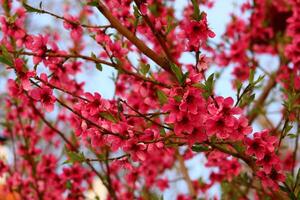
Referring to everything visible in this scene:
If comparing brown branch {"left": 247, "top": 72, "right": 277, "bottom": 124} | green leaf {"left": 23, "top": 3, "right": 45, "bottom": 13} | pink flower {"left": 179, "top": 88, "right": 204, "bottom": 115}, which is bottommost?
pink flower {"left": 179, "top": 88, "right": 204, "bottom": 115}

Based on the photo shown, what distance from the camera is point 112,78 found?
335 centimetres

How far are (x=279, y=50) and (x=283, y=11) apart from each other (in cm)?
129

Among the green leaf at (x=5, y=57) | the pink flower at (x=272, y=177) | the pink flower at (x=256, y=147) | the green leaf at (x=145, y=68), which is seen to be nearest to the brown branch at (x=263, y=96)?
the green leaf at (x=145, y=68)

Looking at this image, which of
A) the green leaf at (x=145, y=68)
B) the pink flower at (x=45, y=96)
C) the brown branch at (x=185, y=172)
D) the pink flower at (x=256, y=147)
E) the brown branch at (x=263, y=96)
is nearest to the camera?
the pink flower at (x=256, y=147)

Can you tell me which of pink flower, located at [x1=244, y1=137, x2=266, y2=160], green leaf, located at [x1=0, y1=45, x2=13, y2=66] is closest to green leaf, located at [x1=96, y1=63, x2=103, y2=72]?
green leaf, located at [x1=0, y1=45, x2=13, y2=66]

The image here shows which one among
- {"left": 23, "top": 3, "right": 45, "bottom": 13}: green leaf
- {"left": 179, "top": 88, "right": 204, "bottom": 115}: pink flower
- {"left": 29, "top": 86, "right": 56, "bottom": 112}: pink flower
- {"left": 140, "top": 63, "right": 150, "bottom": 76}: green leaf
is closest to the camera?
{"left": 179, "top": 88, "right": 204, "bottom": 115}: pink flower

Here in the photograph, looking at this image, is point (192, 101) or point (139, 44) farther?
point (139, 44)

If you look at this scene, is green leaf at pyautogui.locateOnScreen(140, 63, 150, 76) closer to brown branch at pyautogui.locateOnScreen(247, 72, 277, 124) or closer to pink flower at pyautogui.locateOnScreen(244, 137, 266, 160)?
pink flower at pyautogui.locateOnScreen(244, 137, 266, 160)

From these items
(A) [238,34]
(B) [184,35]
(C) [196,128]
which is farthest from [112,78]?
(A) [238,34]

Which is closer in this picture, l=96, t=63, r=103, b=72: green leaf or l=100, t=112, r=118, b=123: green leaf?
l=100, t=112, r=118, b=123: green leaf

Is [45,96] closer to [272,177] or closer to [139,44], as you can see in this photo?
[139,44]

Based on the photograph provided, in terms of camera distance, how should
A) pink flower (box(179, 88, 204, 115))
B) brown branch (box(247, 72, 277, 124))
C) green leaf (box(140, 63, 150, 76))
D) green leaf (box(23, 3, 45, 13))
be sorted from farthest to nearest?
brown branch (box(247, 72, 277, 124)) < green leaf (box(140, 63, 150, 76)) < green leaf (box(23, 3, 45, 13)) < pink flower (box(179, 88, 204, 115))

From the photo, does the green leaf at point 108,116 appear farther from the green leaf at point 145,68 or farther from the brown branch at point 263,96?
the brown branch at point 263,96

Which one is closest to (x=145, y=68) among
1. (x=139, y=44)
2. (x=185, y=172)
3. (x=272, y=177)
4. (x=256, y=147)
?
(x=139, y=44)
